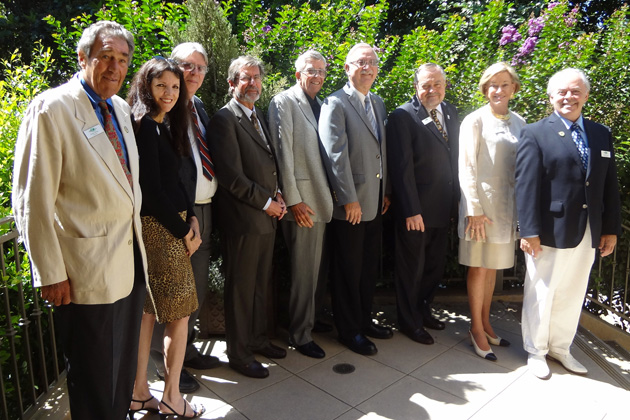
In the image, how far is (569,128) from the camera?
3.22m

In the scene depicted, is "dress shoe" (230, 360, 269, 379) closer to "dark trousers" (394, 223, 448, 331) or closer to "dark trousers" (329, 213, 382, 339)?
"dark trousers" (329, 213, 382, 339)

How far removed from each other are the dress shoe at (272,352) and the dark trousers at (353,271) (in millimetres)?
505

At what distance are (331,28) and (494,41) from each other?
206 centimetres

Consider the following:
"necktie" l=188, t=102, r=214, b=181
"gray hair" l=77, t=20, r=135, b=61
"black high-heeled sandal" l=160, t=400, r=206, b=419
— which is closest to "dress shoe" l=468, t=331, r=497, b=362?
"black high-heeled sandal" l=160, t=400, r=206, b=419

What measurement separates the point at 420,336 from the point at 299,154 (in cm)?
178

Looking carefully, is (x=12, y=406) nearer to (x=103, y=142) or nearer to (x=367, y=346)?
(x=103, y=142)

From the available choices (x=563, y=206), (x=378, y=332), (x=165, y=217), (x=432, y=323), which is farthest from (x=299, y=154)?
(x=432, y=323)

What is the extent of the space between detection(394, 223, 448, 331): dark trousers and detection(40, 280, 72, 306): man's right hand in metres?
2.54

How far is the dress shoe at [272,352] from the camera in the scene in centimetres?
357

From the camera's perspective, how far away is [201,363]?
339 cm

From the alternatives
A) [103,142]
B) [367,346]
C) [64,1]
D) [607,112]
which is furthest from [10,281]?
[64,1]

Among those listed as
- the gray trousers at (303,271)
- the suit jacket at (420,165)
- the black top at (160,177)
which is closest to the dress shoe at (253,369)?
the gray trousers at (303,271)

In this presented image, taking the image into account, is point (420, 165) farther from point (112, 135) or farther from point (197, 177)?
point (112, 135)

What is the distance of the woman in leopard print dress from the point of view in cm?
241
